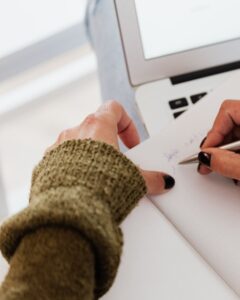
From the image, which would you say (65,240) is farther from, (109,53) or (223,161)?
(109,53)

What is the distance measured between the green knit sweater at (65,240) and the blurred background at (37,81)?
1.88ft

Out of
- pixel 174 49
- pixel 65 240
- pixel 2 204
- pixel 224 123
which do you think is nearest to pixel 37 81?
pixel 2 204

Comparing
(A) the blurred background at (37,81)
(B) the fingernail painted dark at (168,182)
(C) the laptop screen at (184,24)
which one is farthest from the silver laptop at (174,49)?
(A) the blurred background at (37,81)

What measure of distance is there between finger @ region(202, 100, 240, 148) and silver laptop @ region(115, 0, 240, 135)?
9 cm

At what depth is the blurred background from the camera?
89 cm

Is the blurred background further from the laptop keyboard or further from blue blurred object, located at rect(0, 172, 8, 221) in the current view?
the laptop keyboard

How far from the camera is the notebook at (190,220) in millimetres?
364

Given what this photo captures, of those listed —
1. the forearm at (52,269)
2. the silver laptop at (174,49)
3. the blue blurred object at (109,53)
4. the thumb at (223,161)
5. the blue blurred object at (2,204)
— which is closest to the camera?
the forearm at (52,269)

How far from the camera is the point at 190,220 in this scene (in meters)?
0.40

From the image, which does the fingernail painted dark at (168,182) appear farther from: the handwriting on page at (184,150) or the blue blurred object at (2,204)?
the blue blurred object at (2,204)

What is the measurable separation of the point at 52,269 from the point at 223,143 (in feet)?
0.72

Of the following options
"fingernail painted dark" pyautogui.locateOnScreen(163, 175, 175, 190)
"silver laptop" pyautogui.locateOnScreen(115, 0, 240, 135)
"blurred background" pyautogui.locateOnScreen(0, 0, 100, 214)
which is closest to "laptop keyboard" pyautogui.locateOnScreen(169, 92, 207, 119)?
"silver laptop" pyautogui.locateOnScreen(115, 0, 240, 135)

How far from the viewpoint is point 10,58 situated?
2.98 feet

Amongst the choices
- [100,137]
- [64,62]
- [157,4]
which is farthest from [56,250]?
[64,62]
